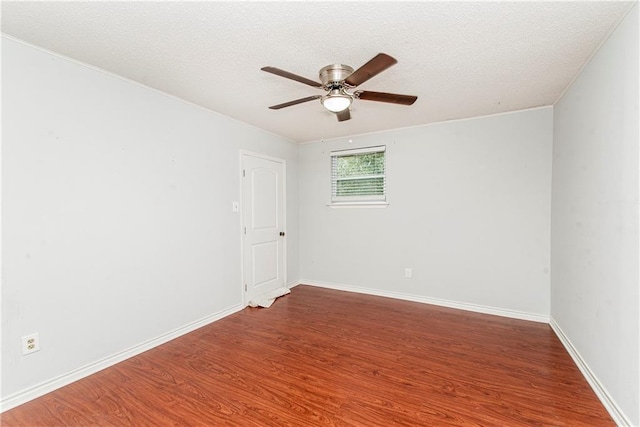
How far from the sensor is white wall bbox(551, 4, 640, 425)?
1.61 meters

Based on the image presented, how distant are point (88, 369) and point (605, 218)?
3827 millimetres

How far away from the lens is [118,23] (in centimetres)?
174

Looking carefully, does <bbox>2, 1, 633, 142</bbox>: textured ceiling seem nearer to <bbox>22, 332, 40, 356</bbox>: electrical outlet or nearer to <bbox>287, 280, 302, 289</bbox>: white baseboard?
<bbox>22, 332, 40, 356</bbox>: electrical outlet

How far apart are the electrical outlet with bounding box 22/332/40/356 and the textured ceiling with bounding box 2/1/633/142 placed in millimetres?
1948

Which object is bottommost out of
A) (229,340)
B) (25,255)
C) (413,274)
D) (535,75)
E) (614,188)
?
(229,340)

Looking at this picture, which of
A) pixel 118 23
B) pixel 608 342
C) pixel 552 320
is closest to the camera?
pixel 118 23

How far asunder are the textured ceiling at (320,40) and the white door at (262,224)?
1.27m

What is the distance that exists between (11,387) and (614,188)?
13.1 feet

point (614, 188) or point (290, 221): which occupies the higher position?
point (614, 188)

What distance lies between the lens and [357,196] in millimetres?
4441

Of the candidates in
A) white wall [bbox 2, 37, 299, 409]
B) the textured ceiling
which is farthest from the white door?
the textured ceiling

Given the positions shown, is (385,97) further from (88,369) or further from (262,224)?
(88,369)

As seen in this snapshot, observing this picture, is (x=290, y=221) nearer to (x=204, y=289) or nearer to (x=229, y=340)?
(x=204, y=289)

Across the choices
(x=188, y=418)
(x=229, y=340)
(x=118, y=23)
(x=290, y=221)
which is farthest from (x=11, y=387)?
(x=290, y=221)
